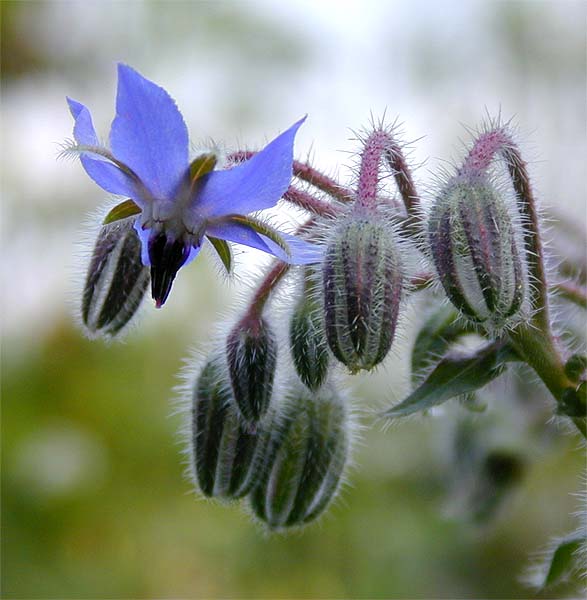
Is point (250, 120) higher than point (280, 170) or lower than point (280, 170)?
higher

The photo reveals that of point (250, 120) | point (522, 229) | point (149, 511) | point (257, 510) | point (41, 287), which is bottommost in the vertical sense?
point (149, 511)

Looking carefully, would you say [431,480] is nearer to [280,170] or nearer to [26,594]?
[26,594]

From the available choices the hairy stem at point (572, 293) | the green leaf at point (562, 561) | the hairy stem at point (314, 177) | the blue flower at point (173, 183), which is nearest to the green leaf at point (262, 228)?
the blue flower at point (173, 183)

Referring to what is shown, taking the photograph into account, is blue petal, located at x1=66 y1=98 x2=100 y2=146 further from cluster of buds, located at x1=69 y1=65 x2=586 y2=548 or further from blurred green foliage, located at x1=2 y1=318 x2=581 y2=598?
blurred green foliage, located at x1=2 y1=318 x2=581 y2=598

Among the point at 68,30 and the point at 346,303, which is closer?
the point at 346,303

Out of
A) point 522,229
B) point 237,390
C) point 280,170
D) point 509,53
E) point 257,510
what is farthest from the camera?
point 509,53

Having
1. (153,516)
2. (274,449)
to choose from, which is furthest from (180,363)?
(274,449)

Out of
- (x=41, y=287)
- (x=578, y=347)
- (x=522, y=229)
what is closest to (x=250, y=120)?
(x=41, y=287)
